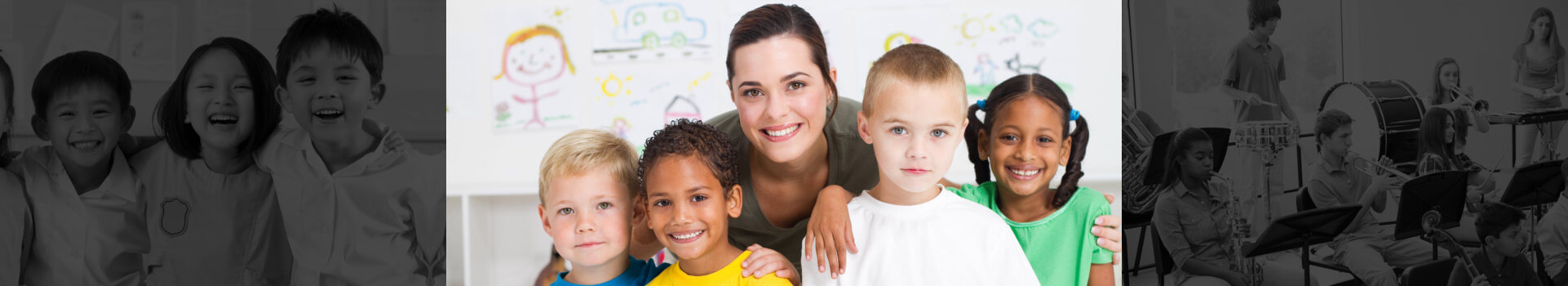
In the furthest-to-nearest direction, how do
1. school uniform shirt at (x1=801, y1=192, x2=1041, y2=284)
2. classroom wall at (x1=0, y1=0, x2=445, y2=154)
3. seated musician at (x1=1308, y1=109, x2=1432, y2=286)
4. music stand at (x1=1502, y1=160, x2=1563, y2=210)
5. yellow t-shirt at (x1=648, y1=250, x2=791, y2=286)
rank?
1. music stand at (x1=1502, y1=160, x2=1563, y2=210)
2. seated musician at (x1=1308, y1=109, x2=1432, y2=286)
3. classroom wall at (x1=0, y1=0, x2=445, y2=154)
4. school uniform shirt at (x1=801, y1=192, x2=1041, y2=284)
5. yellow t-shirt at (x1=648, y1=250, x2=791, y2=286)

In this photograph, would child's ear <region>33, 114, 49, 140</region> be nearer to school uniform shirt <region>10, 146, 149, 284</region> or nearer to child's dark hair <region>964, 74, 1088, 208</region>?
school uniform shirt <region>10, 146, 149, 284</region>

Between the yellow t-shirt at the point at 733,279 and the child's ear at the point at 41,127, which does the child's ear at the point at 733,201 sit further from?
the child's ear at the point at 41,127

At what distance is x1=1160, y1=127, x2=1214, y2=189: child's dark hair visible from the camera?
3.06 meters

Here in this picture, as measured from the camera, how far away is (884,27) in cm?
273

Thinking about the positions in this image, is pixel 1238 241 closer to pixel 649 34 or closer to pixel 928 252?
pixel 928 252

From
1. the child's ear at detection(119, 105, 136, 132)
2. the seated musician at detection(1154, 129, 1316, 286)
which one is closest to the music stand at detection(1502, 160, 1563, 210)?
the seated musician at detection(1154, 129, 1316, 286)

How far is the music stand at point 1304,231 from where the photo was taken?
123 inches

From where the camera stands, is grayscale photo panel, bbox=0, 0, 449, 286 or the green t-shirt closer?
the green t-shirt

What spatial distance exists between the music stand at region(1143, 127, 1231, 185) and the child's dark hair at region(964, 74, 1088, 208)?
57 cm

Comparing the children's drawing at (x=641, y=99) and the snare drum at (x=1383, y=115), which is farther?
the snare drum at (x=1383, y=115)

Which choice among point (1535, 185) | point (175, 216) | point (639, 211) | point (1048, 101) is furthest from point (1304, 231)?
point (175, 216)

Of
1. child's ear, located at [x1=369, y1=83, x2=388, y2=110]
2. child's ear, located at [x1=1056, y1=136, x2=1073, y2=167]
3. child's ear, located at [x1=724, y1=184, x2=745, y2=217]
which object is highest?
child's ear, located at [x1=369, y1=83, x2=388, y2=110]

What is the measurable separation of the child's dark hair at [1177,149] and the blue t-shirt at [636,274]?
1780mm

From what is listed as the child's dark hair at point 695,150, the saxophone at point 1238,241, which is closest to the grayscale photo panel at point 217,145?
the child's dark hair at point 695,150
